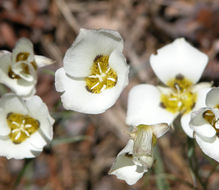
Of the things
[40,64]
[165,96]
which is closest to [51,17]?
[40,64]

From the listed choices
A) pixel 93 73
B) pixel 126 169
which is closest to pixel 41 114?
pixel 93 73

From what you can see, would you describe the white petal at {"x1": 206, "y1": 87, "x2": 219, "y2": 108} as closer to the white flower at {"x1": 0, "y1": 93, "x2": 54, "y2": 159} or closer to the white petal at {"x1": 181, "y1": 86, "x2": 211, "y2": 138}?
the white petal at {"x1": 181, "y1": 86, "x2": 211, "y2": 138}

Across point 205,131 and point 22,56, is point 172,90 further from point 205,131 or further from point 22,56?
point 22,56

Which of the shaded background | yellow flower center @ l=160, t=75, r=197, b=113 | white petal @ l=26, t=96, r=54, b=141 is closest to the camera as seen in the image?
white petal @ l=26, t=96, r=54, b=141

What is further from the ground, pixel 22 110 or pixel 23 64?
pixel 23 64

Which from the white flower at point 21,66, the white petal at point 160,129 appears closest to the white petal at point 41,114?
the white flower at point 21,66

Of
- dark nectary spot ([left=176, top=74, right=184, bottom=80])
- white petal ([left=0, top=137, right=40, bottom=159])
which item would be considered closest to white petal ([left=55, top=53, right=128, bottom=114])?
white petal ([left=0, top=137, right=40, bottom=159])

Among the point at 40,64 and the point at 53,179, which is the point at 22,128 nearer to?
the point at 40,64
